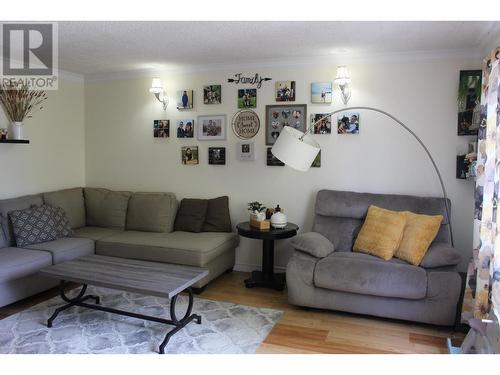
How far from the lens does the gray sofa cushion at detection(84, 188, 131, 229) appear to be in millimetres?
4602

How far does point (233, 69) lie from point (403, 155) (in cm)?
203

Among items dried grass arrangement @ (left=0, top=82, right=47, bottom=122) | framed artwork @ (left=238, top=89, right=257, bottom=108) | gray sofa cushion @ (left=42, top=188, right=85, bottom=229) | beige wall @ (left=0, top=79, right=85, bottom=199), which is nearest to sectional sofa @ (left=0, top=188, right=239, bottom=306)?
gray sofa cushion @ (left=42, top=188, right=85, bottom=229)

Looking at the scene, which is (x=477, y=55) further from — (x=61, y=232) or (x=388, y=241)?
(x=61, y=232)

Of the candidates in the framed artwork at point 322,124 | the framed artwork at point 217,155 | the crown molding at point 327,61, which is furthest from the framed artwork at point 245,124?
the framed artwork at point 322,124

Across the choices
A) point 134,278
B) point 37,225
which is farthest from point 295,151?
point 37,225

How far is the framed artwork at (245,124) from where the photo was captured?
169 inches

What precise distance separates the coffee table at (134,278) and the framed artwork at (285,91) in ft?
6.93

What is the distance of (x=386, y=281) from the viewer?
9.78 feet

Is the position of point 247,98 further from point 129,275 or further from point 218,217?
point 129,275

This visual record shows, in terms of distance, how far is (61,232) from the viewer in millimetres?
4043

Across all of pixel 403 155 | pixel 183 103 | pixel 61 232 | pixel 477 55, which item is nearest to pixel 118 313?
pixel 61 232

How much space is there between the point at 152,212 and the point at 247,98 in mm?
1669

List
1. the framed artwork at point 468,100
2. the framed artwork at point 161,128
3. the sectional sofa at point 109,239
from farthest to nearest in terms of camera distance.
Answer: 1. the framed artwork at point 161,128
2. the framed artwork at point 468,100
3. the sectional sofa at point 109,239

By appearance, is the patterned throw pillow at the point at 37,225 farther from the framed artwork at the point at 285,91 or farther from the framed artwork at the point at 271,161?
the framed artwork at the point at 285,91
